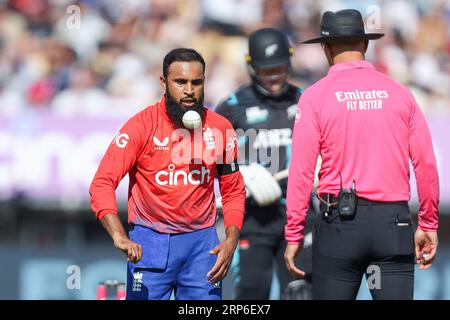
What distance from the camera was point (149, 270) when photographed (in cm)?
545

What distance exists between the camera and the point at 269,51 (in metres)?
7.41

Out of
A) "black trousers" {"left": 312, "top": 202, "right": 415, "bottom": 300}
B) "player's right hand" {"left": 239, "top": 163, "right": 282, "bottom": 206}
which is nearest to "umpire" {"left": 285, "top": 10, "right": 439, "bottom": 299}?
"black trousers" {"left": 312, "top": 202, "right": 415, "bottom": 300}

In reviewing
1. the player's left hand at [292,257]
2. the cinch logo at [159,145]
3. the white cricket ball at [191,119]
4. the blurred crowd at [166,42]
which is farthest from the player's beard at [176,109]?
the blurred crowd at [166,42]

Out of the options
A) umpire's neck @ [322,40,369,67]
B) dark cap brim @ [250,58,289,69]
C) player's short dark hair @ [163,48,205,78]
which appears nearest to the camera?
player's short dark hair @ [163,48,205,78]

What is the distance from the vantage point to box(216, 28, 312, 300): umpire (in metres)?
7.40

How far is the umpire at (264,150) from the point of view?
7402 millimetres

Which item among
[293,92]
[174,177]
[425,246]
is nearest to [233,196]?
[174,177]

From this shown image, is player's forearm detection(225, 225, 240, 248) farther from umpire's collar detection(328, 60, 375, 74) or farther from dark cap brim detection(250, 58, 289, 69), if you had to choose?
dark cap brim detection(250, 58, 289, 69)

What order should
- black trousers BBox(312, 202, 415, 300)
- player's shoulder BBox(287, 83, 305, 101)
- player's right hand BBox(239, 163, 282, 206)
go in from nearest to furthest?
1. black trousers BBox(312, 202, 415, 300)
2. player's right hand BBox(239, 163, 282, 206)
3. player's shoulder BBox(287, 83, 305, 101)

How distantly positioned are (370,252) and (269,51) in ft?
8.29

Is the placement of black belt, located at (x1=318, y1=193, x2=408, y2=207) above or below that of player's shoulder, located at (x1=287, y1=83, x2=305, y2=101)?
below

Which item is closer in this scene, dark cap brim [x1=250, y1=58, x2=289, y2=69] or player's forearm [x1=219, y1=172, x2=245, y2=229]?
player's forearm [x1=219, y1=172, x2=245, y2=229]

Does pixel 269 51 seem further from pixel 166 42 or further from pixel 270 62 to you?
pixel 166 42
